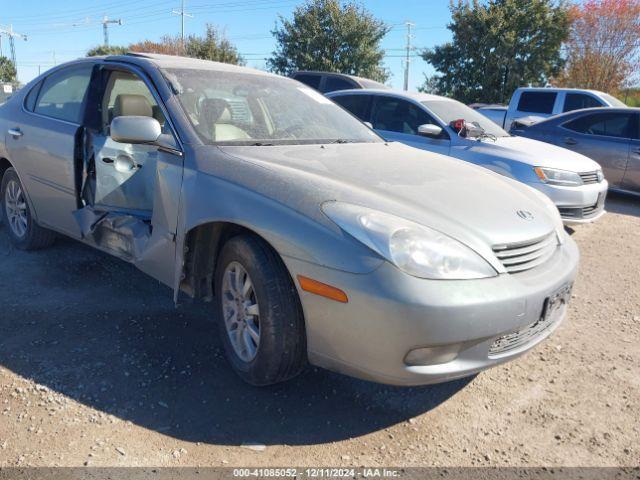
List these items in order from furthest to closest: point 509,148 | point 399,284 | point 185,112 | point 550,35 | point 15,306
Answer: point 550,35, point 509,148, point 15,306, point 185,112, point 399,284

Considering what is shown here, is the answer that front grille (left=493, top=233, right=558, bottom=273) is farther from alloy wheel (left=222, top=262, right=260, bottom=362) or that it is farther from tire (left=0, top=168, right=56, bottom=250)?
tire (left=0, top=168, right=56, bottom=250)

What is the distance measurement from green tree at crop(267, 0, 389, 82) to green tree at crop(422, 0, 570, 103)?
3.42m

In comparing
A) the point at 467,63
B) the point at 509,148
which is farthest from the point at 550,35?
the point at 509,148

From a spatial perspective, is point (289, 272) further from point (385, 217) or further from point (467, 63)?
point (467, 63)

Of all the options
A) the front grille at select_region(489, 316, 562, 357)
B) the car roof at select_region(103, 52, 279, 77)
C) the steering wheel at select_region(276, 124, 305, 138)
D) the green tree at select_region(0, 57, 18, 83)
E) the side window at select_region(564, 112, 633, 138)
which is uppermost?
the car roof at select_region(103, 52, 279, 77)

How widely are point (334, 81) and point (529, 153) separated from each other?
325 inches

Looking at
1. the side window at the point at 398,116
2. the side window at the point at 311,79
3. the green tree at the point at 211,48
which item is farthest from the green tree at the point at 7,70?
the side window at the point at 398,116

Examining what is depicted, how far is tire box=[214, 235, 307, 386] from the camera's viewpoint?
258cm

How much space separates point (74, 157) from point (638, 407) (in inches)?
150

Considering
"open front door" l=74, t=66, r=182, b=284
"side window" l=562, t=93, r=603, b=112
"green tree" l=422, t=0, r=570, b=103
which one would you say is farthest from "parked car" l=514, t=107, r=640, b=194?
"green tree" l=422, t=0, r=570, b=103

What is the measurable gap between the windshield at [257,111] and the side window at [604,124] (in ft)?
18.5

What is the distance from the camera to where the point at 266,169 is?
2.79 meters

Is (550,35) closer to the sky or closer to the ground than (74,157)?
closer to the sky

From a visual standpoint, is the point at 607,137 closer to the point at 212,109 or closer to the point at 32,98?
the point at 212,109
